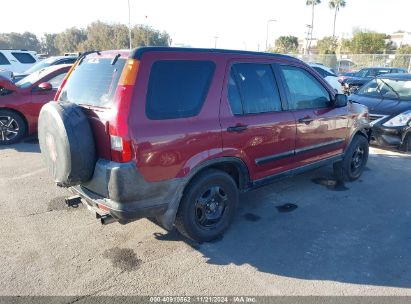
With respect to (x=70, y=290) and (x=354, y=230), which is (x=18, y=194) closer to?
(x=70, y=290)

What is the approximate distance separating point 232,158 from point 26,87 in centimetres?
572

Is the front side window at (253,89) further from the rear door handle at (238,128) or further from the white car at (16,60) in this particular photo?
the white car at (16,60)

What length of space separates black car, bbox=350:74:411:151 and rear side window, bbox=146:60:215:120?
193 inches

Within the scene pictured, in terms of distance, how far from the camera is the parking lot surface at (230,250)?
2840mm

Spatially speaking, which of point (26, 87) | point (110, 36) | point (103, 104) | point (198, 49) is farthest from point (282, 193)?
point (110, 36)

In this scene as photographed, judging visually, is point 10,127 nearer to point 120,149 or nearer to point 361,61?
point 120,149

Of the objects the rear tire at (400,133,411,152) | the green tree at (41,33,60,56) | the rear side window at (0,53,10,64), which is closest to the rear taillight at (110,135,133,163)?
the rear tire at (400,133,411,152)

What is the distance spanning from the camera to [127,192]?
275cm

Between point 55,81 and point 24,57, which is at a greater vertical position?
point 24,57

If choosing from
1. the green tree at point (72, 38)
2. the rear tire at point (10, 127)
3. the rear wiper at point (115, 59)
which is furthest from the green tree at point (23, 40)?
the rear wiper at point (115, 59)

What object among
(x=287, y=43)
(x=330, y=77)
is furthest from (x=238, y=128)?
(x=287, y=43)

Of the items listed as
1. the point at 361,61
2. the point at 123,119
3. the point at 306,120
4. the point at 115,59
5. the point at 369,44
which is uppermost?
the point at 369,44

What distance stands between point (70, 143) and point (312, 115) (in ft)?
9.72

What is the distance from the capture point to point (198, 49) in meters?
3.25
